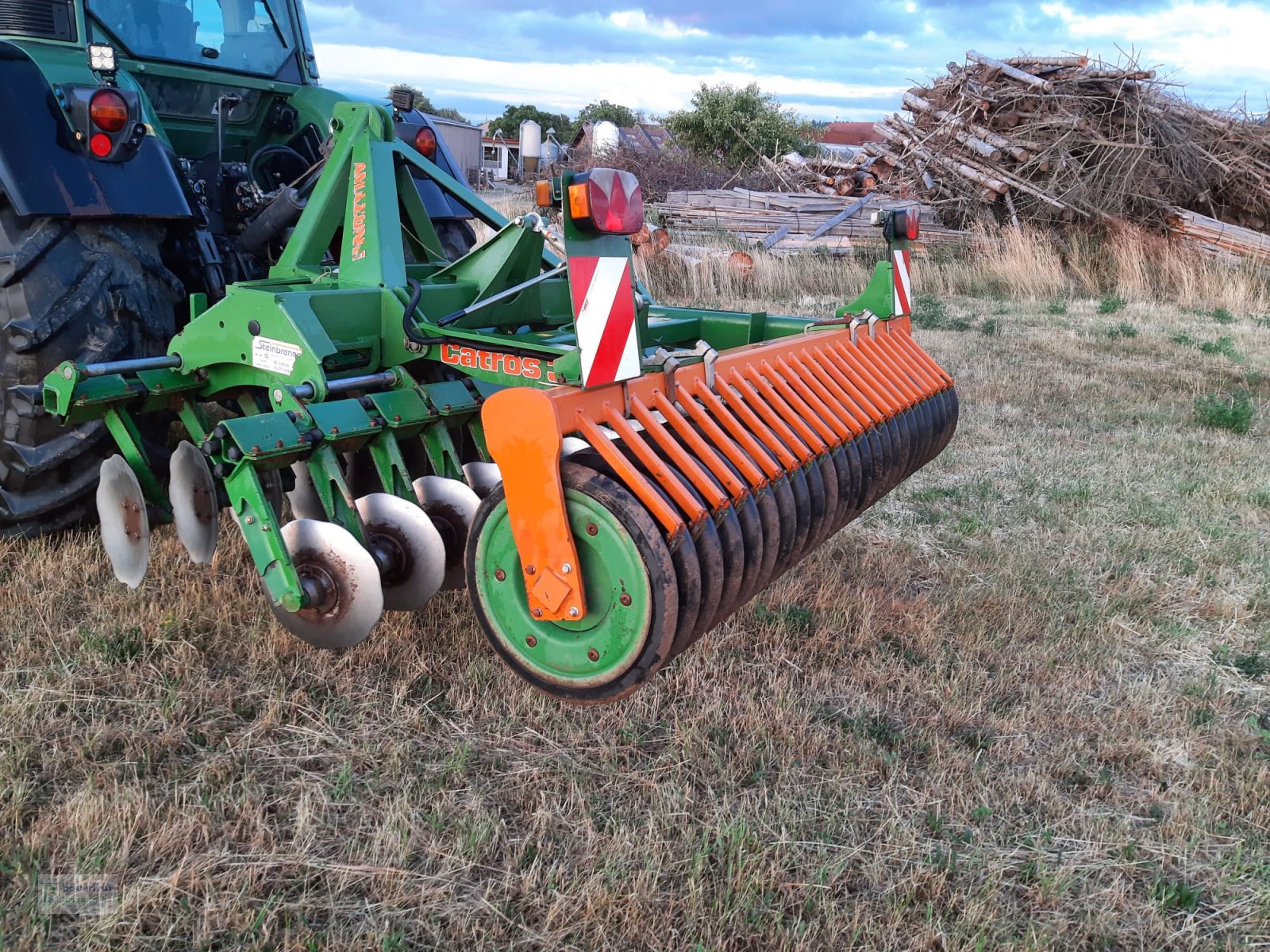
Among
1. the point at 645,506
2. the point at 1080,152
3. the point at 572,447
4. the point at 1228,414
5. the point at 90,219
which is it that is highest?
the point at 1080,152

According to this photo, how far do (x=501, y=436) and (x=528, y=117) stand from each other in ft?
207

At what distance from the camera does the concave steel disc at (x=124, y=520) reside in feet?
9.73

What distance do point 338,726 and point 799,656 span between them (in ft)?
4.55

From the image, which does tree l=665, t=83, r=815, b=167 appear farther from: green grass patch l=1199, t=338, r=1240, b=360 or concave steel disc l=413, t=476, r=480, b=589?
concave steel disc l=413, t=476, r=480, b=589

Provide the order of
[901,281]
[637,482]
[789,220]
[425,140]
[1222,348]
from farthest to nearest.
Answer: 1. [789,220]
2. [1222,348]
3. [425,140]
4. [901,281]
5. [637,482]

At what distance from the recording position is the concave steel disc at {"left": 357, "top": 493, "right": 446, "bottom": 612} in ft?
8.99

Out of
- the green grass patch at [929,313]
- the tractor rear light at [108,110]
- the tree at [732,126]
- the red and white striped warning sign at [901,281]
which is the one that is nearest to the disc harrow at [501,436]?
the red and white striped warning sign at [901,281]

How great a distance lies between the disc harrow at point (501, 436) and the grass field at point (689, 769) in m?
0.27

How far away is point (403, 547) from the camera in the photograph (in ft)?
9.04

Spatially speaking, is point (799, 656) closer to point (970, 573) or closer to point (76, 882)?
point (970, 573)

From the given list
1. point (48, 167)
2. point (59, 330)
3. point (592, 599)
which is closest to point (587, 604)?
point (592, 599)

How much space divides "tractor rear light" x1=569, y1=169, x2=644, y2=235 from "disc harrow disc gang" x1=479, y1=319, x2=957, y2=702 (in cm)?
40

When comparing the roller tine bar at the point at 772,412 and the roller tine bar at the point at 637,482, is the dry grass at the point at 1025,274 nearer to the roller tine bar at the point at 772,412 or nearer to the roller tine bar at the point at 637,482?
the roller tine bar at the point at 772,412

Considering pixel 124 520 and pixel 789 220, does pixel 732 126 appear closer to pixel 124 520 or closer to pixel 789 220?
pixel 789 220
